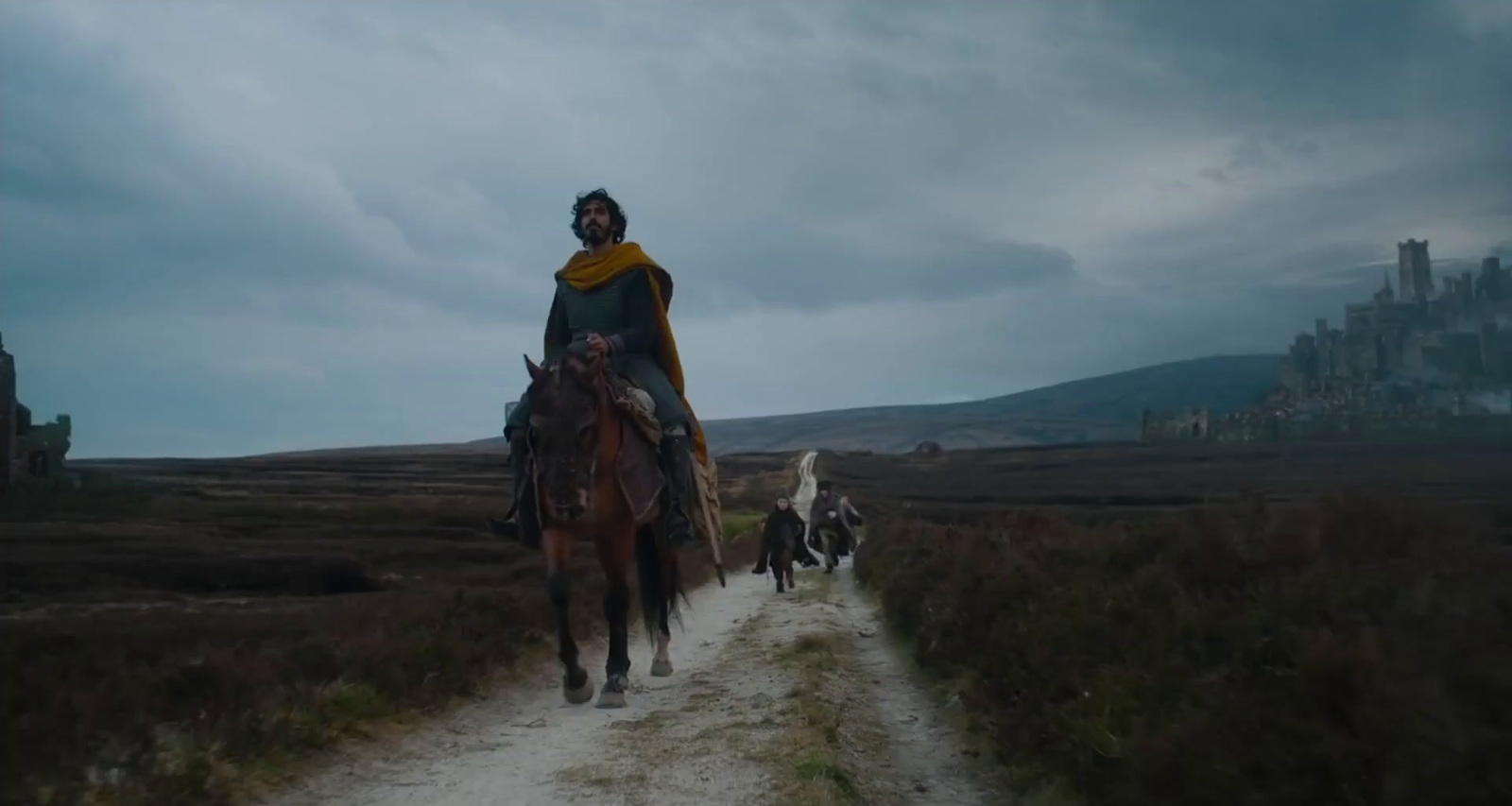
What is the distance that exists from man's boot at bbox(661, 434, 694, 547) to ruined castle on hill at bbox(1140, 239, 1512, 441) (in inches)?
215

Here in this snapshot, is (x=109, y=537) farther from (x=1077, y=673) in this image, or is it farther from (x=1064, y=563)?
(x=1077, y=673)

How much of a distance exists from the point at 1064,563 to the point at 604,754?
4.06 metres

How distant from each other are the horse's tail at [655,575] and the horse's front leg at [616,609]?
1.71ft

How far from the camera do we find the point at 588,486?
8320mm

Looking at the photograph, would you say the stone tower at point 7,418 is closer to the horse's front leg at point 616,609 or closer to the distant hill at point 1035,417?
the horse's front leg at point 616,609

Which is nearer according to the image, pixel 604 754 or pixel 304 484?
pixel 604 754

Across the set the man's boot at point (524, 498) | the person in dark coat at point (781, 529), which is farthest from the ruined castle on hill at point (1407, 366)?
the person in dark coat at point (781, 529)

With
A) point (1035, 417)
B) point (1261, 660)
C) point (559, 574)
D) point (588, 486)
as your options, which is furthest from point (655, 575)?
point (1035, 417)

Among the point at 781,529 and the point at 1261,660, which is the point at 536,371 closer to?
the point at 1261,660

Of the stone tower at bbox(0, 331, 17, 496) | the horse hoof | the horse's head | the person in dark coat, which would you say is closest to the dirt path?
the horse hoof

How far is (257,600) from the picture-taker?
15.0 metres

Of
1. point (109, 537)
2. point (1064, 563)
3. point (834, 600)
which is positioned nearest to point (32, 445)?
point (109, 537)

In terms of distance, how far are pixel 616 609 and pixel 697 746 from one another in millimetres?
2463

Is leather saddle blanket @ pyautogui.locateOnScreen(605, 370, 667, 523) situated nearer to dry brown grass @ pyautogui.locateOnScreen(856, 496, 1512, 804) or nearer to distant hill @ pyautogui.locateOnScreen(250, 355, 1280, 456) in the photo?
dry brown grass @ pyautogui.locateOnScreen(856, 496, 1512, 804)
